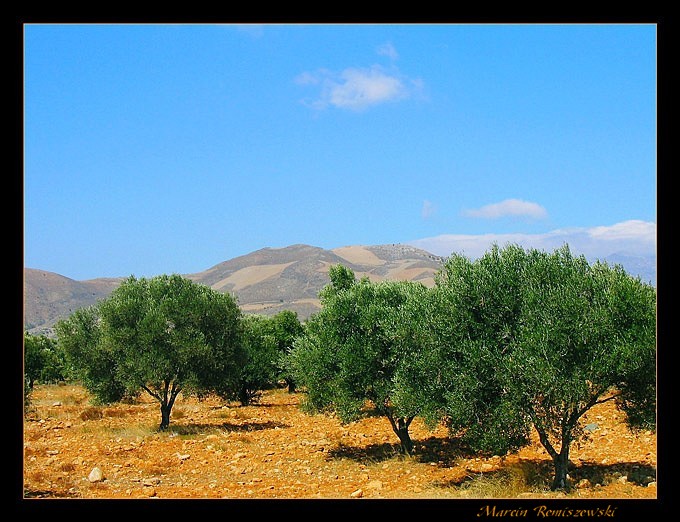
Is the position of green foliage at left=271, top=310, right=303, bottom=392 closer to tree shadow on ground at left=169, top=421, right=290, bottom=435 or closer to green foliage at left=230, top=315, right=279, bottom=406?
green foliage at left=230, top=315, right=279, bottom=406

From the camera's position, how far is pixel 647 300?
16250 millimetres

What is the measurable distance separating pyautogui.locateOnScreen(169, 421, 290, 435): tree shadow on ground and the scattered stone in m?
9.93

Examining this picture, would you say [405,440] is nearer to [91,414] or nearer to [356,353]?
[356,353]

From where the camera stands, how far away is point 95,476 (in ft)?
68.3

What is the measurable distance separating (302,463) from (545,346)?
43.4ft

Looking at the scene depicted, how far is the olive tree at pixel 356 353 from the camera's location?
22.7 metres

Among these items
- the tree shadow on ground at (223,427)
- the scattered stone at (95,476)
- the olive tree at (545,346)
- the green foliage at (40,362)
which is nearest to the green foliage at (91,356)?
the tree shadow on ground at (223,427)

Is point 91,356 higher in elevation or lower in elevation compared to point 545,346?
lower

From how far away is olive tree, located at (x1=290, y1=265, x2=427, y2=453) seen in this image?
2267 cm

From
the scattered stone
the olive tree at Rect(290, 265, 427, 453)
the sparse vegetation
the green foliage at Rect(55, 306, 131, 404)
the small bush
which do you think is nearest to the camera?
the sparse vegetation

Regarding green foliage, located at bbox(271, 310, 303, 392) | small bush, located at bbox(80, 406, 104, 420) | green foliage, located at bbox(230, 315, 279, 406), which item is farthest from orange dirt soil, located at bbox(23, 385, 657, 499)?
green foliage, located at bbox(271, 310, 303, 392)

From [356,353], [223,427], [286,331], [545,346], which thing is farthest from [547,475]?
[286,331]

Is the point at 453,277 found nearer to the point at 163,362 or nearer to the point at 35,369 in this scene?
the point at 163,362

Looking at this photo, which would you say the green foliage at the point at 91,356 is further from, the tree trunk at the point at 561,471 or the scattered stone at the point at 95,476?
the tree trunk at the point at 561,471
